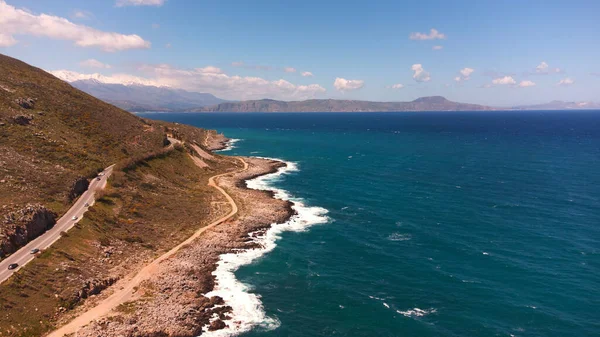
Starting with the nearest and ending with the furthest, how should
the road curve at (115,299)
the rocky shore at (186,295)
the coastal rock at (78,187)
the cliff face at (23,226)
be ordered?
the road curve at (115,299) → the rocky shore at (186,295) → the cliff face at (23,226) → the coastal rock at (78,187)

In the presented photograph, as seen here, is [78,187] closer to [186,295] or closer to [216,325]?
[186,295]

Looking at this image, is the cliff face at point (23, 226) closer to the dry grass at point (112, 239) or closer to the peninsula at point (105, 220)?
the peninsula at point (105, 220)


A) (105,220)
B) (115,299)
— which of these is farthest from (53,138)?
(115,299)

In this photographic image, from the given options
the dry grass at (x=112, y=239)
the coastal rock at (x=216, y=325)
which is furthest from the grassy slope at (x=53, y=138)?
the coastal rock at (x=216, y=325)

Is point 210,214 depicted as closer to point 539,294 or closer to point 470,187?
point 539,294

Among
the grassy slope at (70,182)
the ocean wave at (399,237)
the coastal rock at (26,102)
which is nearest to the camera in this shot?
the grassy slope at (70,182)

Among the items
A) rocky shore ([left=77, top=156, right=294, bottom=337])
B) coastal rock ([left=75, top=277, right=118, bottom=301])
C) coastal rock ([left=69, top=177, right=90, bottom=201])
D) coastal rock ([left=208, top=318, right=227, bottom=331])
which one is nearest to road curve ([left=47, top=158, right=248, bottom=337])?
rocky shore ([left=77, top=156, right=294, bottom=337])

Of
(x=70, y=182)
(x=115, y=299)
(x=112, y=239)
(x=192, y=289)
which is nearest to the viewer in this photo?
(x=115, y=299)
